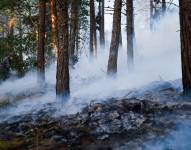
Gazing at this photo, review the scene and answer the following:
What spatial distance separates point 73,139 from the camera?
791cm

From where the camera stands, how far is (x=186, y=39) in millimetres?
10016

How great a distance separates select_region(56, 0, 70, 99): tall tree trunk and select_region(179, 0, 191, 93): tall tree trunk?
3.67 m

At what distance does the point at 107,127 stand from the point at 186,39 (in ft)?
11.1

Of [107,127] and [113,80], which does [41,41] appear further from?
[107,127]

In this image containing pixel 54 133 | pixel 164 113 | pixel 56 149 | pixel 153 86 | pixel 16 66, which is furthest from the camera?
pixel 16 66

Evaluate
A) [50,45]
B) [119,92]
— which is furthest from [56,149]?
[50,45]

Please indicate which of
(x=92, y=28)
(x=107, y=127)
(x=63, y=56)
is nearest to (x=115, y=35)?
(x=63, y=56)

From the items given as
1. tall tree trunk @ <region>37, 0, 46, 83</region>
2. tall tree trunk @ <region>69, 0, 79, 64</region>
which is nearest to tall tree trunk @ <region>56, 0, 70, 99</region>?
tall tree trunk @ <region>37, 0, 46, 83</region>

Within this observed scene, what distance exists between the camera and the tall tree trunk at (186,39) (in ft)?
32.5

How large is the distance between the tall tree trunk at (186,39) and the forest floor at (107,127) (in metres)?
0.52

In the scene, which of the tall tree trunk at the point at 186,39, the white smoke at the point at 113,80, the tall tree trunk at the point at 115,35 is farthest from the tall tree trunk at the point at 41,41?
the tall tree trunk at the point at 186,39

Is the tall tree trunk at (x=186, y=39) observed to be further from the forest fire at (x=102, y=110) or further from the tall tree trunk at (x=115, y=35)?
the tall tree trunk at (x=115, y=35)

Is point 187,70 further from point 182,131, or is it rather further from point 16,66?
point 16,66

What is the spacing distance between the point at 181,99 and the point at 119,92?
3.12 meters
